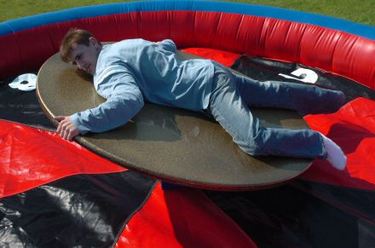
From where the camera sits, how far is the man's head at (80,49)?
2.40 metres

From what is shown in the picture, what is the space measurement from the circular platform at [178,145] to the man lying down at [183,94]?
56mm

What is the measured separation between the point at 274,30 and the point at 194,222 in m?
2.06

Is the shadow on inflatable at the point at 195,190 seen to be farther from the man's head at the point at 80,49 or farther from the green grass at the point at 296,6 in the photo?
the green grass at the point at 296,6

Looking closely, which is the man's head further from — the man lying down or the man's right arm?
the man's right arm

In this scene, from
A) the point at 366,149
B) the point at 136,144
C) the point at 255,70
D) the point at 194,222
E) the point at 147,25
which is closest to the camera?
the point at 136,144

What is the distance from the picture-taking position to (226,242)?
2248mm

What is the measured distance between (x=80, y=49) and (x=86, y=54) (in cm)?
4

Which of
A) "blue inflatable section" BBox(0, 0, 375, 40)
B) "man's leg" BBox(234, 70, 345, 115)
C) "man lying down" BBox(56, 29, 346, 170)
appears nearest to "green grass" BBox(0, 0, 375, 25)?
"blue inflatable section" BBox(0, 0, 375, 40)

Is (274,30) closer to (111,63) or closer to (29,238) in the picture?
(111,63)

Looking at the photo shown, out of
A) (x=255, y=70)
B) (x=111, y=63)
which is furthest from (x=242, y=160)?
(x=255, y=70)

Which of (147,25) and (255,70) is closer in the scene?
(255,70)

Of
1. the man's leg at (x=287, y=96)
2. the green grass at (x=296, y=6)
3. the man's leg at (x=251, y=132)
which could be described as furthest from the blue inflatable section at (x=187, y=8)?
the man's leg at (x=251, y=132)

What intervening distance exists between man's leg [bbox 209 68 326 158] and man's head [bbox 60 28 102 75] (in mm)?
667

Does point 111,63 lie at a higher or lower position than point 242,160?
higher
